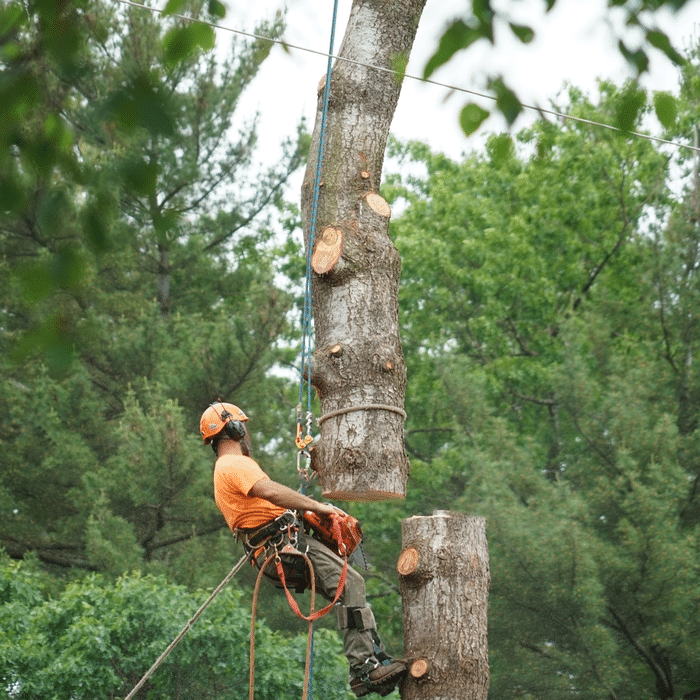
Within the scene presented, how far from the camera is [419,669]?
448cm

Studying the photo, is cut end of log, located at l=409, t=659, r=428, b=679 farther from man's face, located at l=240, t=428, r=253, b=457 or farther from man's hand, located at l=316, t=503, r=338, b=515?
man's face, located at l=240, t=428, r=253, b=457

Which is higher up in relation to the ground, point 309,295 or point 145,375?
point 145,375

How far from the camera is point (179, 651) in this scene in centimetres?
895

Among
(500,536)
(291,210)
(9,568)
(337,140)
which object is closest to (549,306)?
(291,210)

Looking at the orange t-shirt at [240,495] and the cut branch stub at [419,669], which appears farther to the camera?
the orange t-shirt at [240,495]

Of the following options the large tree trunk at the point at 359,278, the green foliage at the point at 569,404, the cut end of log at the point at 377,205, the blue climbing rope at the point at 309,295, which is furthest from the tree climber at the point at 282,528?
the green foliage at the point at 569,404

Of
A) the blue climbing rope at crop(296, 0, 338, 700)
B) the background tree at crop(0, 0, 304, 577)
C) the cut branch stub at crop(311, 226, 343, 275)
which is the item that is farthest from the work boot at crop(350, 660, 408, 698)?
the background tree at crop(0, 0, 304, 577)

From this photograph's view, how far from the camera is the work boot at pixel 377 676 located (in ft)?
15.0

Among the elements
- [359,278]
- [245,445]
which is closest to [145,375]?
[245,445]

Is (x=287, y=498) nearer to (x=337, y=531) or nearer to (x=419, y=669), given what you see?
(x=337, y=531)

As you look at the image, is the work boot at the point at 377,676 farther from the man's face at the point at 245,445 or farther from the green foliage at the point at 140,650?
the green foliage at the point at 140,650

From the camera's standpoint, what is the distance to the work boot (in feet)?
15.0

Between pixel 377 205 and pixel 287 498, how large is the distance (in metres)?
1.35

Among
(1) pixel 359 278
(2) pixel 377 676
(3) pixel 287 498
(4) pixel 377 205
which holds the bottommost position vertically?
(2) pixel 377 676
